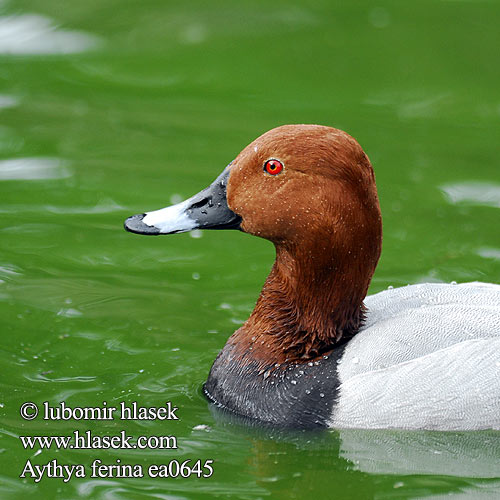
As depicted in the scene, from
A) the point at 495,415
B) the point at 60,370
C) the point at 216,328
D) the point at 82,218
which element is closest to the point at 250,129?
the point at 82,218

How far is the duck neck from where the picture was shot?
6.53 meters

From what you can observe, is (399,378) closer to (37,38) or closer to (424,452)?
(424,452)

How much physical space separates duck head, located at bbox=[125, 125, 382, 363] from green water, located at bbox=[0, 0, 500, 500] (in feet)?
2.12

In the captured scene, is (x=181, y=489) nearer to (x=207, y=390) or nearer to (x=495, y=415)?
(x=207, y=390)

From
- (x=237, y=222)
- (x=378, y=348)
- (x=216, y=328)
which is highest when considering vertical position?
(x=237, y=222)

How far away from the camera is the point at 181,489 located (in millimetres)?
5758

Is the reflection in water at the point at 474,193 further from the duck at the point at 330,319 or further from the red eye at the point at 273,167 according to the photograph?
the red eye at the point at 273,167

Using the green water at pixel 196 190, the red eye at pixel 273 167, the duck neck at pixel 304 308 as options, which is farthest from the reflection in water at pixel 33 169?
the red eye at pixel 273 167

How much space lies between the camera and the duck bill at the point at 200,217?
6.55 meters

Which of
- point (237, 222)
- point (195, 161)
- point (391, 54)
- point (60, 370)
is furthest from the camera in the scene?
point (391, 54)

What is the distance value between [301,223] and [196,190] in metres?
3.61

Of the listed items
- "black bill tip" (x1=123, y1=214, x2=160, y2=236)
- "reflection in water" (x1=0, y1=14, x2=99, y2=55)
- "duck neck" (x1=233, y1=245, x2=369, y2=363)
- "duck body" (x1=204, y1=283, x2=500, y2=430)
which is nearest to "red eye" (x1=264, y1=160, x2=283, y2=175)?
"duck neck" (x1=233, y1=245, x2=369, y2=363)

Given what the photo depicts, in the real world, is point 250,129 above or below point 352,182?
below

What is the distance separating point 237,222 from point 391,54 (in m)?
6.73
